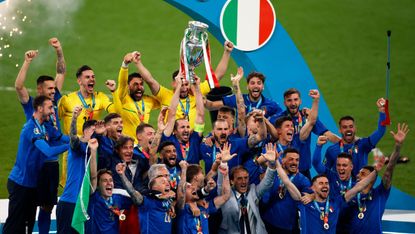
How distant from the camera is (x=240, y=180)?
12.1m

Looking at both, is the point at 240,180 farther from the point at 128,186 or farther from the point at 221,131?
the point at 128,186

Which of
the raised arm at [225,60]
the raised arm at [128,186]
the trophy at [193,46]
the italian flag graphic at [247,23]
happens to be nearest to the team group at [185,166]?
the raised arm at [128,186]

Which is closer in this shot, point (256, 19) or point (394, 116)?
point (256, 19)

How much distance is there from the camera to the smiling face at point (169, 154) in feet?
39.1

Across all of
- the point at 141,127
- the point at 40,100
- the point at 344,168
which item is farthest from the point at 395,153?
the point at 40,100

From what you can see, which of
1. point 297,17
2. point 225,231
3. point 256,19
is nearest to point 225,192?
point 225,231

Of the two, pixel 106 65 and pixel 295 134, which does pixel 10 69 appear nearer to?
pixel 106 65

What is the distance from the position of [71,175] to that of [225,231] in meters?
1.53

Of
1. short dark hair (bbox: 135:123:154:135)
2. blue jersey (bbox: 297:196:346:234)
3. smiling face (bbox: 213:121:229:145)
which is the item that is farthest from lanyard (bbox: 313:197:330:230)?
short dark hair (bbox: 135:123:154:135)

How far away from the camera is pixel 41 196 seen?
12508 mm

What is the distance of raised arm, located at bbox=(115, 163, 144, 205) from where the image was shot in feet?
37.5

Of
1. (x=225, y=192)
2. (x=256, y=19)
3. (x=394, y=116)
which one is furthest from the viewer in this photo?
(x=394, y=116)

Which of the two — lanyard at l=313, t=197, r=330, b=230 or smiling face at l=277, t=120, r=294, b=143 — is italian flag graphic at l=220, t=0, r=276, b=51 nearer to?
smiling face at l=277, t=120, r=294, b=143

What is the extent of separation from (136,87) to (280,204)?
6.38 ft
